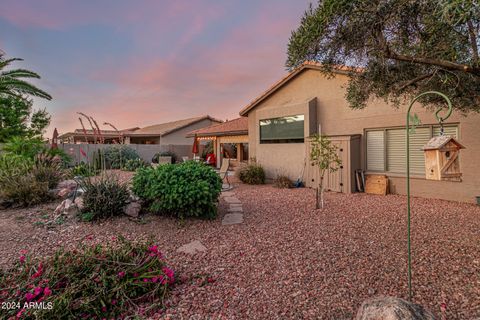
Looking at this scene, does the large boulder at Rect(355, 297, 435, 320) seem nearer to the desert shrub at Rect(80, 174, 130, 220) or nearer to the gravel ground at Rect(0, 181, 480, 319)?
the gravel ground at Rect(0, 181, 480, 319)

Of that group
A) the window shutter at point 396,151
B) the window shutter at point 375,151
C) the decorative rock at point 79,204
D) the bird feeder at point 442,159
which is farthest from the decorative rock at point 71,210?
the window shutter at point 396,151

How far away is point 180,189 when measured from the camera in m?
5.61

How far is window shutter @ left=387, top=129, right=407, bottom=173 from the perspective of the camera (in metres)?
9.46

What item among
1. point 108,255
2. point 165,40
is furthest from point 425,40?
point 165,40

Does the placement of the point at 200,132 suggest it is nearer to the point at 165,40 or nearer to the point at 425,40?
the point at 165,40

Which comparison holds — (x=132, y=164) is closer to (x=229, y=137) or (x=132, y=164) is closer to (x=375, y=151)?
(x=229, y=137)

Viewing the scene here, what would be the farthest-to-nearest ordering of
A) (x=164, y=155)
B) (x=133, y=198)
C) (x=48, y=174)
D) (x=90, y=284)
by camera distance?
1. (x=164, y=155)
2. (x=48, y=174)
3. (x=133, y=198)
4. (x=90, y=284)

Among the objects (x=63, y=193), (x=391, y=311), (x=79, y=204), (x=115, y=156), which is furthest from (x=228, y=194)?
(x=115, y=156)

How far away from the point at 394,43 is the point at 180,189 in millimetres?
5371

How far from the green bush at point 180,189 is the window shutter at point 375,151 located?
731cm

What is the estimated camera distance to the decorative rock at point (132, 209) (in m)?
6.18

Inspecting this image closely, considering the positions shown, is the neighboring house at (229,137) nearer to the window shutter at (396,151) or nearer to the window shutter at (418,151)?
the window shutter at (396,151)

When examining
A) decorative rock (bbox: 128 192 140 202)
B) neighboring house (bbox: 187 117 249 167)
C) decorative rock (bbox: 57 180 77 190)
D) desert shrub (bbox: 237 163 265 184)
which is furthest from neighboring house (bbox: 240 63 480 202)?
decorative rock (bbox: 57 180 77 190)

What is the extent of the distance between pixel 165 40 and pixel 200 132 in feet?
31.6
